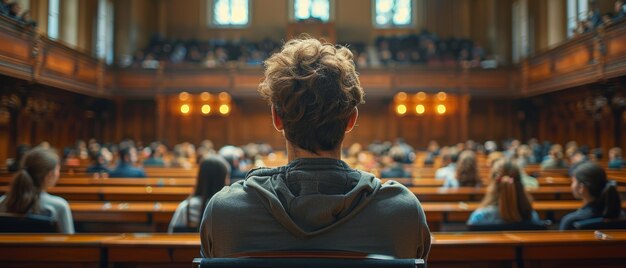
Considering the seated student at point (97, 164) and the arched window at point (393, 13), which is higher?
the arched window at point (393, 13)

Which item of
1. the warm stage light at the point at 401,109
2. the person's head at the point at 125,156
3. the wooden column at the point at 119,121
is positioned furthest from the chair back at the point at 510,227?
the wooden column at the point at 119,121

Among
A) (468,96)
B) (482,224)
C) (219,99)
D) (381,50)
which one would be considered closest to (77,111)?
(219,99)

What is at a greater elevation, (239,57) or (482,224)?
(239,57)

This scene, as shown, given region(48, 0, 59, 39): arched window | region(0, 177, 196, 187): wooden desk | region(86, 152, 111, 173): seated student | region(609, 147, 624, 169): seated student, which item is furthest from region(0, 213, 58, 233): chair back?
region(48, 0, 59, 39): arched window

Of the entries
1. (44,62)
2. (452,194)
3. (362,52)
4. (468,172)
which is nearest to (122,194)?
(452,194)

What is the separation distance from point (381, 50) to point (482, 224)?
54.3 feet

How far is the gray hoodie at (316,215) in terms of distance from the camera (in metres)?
1.40

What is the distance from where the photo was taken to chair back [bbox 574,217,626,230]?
10.8 ft

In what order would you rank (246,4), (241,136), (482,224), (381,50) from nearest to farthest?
(482,224) < (241,136) < (381,50) < (246,4)

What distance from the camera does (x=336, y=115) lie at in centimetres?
151

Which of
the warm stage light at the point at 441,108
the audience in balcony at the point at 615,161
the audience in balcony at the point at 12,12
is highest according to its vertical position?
the audience in balcony at the point at 12,12

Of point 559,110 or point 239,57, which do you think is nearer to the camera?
point 559,110

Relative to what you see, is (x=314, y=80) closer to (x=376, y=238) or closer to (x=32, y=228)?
(x=376, y=238)

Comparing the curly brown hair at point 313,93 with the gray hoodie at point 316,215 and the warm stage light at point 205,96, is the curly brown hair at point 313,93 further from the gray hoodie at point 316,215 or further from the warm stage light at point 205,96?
the warm stage light at point 205,96
